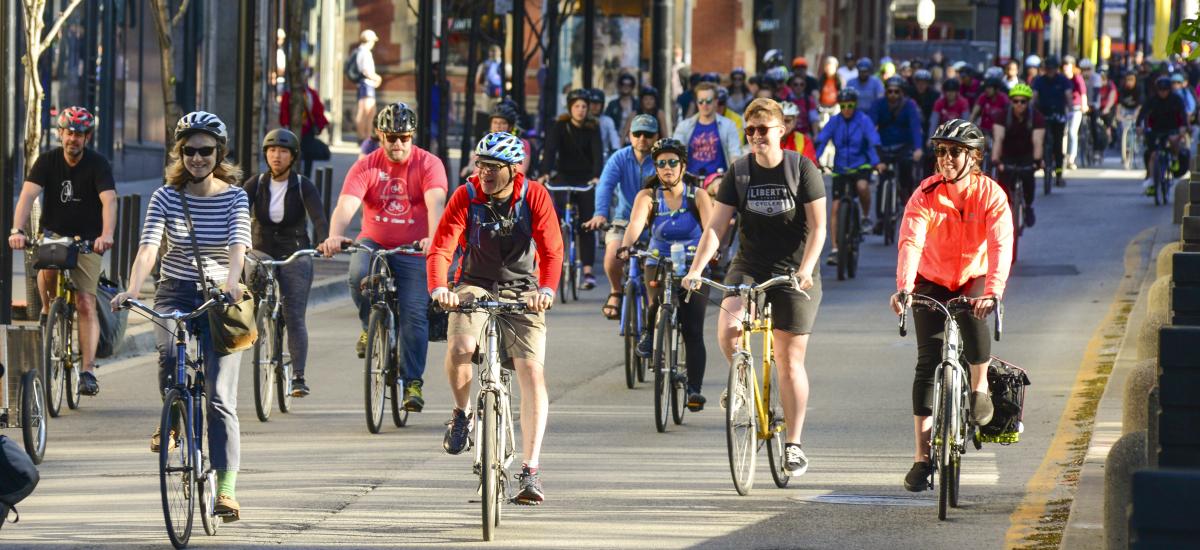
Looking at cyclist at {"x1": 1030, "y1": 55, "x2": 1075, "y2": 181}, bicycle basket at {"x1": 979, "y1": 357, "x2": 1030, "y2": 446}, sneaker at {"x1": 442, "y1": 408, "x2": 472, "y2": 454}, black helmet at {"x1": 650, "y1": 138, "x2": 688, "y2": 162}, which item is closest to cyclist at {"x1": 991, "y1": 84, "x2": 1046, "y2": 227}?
cyclist at {"x1": 1030, "y1": 55, "x2": 1075, "y2": 181}

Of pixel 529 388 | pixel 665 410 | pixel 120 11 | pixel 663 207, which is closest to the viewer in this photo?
pixel 529 388

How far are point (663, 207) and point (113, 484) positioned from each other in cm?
427

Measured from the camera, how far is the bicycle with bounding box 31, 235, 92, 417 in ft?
39.4

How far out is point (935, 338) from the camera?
378 inches

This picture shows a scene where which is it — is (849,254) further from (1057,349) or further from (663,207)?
(663,207)

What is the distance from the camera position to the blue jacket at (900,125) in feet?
78.3

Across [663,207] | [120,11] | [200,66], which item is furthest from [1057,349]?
[200,66]

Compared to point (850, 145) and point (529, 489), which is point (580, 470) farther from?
point (850, 145)

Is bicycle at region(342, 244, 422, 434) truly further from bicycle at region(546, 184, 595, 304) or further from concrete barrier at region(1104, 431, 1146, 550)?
bicycle at region(546, 184, 595, 304)

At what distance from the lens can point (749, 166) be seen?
1038 centimetres

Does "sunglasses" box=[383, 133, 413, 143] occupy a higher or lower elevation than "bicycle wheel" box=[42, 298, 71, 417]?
higher

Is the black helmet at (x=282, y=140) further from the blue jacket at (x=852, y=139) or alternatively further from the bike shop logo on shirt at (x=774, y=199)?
the blue jacket at (x=852, y=139)

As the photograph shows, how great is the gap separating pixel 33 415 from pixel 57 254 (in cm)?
174

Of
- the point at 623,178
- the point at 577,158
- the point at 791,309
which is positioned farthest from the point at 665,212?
the point at 577,158
